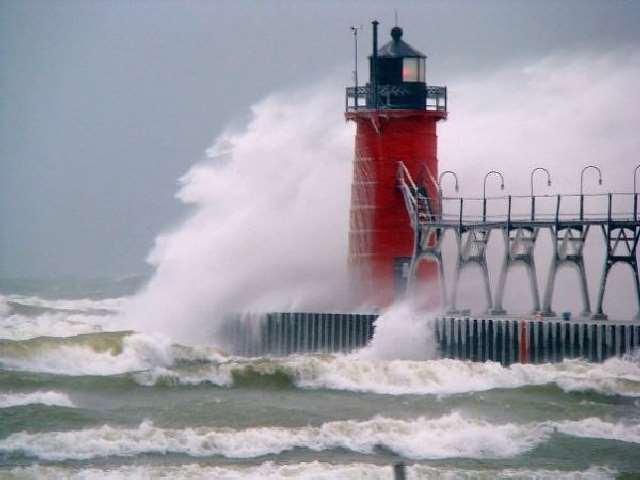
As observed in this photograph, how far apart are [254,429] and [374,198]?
625 inches

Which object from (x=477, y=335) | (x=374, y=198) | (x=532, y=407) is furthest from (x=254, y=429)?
(x=374, y=198)

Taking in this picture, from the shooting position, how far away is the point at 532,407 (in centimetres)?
3953

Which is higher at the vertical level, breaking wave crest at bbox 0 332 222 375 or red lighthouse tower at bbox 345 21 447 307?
red lighthouse tower at bbox 345 21 447 307

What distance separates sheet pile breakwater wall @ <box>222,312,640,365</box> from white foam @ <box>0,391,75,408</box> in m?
9.50

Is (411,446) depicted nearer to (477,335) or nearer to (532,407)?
(532,407)

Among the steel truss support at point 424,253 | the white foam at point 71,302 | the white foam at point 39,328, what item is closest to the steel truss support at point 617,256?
the steel truss support at point 424,253

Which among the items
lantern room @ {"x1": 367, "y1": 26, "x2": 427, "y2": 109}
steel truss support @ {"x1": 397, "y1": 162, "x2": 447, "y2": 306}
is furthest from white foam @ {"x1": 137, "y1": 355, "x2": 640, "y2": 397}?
lantern room @ {"x1": 367, "y1": 26, "x2": 427, "y2": 109}

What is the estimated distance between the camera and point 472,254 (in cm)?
4834

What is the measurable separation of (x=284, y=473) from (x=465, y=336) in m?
13.1

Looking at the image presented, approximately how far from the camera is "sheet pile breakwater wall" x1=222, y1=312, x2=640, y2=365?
42.2 metres

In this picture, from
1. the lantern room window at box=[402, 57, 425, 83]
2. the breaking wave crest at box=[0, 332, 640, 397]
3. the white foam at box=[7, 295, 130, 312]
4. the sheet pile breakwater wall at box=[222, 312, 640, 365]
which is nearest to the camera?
the breaking wave crest at box=[0, 332, 640, 397]

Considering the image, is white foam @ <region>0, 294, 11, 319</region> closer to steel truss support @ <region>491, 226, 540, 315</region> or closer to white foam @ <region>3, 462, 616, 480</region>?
steel truss support @ <region>491, 226, 540, 315</region>

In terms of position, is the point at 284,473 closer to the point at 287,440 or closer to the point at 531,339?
the point at 287,440

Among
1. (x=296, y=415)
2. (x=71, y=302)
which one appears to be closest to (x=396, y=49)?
(x=296, y=415)
